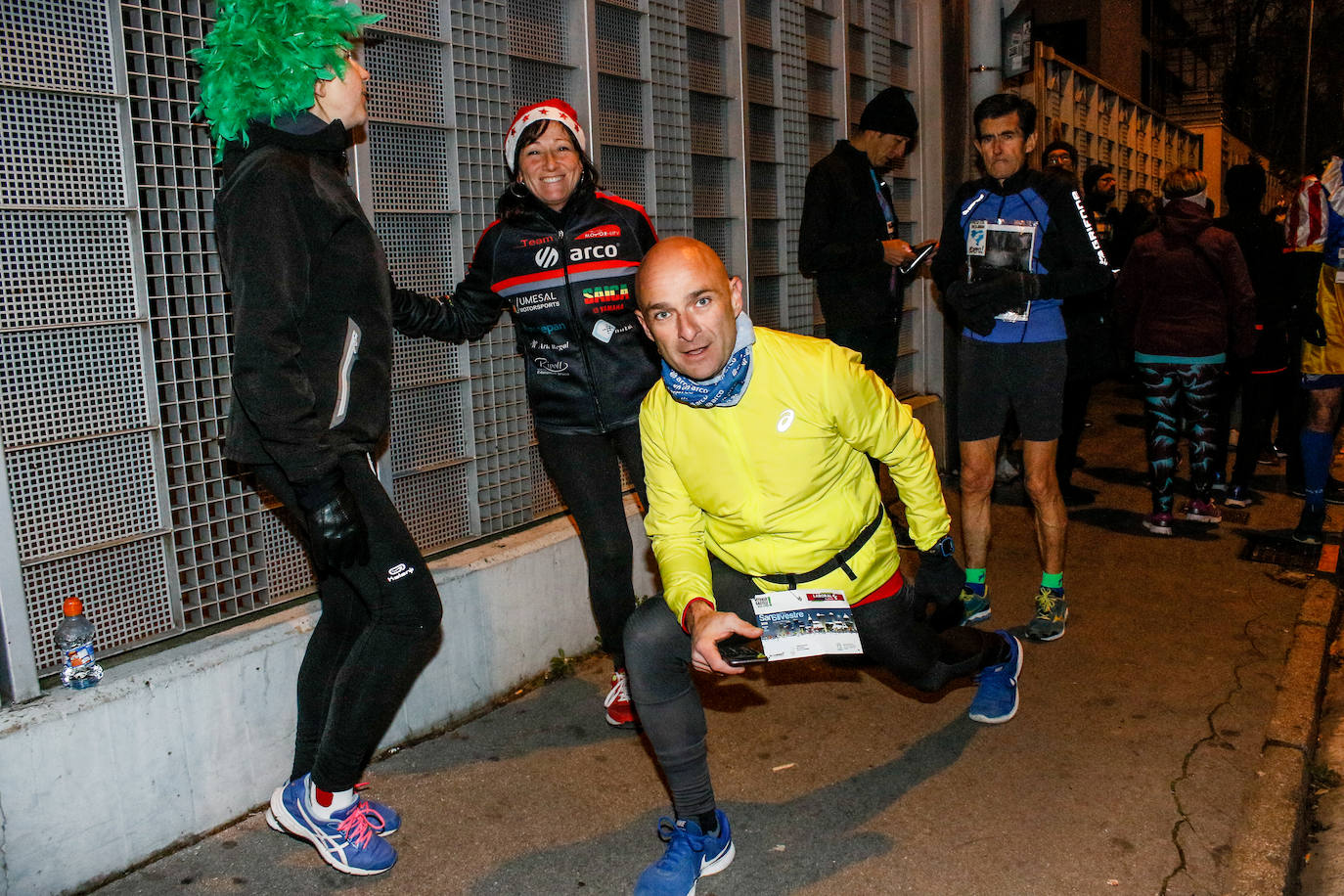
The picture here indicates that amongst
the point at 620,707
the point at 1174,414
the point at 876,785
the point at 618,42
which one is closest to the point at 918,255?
the point at 618,42

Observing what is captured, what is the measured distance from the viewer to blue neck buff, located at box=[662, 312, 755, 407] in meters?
3.12

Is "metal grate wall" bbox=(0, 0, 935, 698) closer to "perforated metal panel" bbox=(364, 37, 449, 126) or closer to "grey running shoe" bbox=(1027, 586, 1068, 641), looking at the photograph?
"perforated metal panel" bbox=(364, 37, 449, 126)

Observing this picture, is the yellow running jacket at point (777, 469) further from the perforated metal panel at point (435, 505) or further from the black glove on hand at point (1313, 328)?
the black glove on hand at point (1313, 328)

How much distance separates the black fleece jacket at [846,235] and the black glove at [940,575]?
9.90 ft

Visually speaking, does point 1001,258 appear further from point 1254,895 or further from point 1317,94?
point 1317,94

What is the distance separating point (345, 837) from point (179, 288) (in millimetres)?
1815

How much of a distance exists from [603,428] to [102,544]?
1.74 m

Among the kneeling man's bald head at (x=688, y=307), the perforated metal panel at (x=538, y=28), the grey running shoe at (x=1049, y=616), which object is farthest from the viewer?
the grey running shoe at (x=1049, y=616)

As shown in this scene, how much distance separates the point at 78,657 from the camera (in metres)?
3.38

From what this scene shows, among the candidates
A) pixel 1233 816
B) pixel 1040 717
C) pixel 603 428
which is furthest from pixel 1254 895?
pixel 603 428

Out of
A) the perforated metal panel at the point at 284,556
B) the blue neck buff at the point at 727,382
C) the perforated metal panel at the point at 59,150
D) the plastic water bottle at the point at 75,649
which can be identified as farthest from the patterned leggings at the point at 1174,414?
the plastic water bottle at the point at 75,649

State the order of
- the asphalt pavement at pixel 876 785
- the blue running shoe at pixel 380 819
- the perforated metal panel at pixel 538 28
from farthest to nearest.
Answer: the perforated metal panel at pixel 538 28, the blue running shoe at pixel 380 819, the asphalt pavement at pixel 876 785

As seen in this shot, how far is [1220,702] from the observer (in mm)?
4625

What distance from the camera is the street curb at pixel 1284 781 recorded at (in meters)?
3.37
